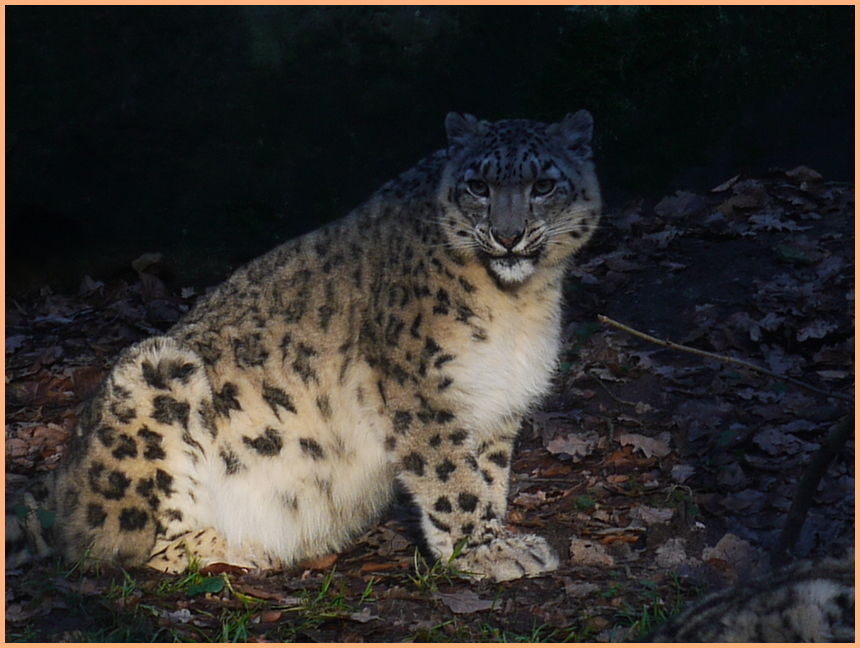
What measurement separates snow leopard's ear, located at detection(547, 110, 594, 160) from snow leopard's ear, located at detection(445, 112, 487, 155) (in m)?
0.41

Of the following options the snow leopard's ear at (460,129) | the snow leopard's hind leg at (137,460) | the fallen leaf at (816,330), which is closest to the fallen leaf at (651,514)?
the fallen leaf at (816,330)

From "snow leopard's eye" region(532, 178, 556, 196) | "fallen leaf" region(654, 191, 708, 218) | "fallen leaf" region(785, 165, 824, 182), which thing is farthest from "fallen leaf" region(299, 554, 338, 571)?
"fallen leaf" region(785, 165, 824, 182)

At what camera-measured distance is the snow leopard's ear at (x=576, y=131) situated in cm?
567

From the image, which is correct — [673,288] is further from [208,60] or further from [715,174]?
[208,60]

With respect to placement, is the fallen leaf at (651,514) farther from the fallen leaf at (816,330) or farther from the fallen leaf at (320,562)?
the fallen leaf at (816,330)

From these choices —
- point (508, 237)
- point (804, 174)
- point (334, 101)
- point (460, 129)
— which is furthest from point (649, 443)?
point (334, 101)

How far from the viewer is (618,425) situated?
6777 millimetres

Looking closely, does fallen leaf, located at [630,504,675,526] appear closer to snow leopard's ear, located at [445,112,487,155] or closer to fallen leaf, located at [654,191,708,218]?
snow leopard's ear, located at [445,112,487,155]

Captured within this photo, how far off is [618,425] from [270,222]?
192 inches

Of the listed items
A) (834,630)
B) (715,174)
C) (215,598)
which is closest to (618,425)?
(215,598)

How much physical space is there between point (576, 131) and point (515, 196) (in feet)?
2.17

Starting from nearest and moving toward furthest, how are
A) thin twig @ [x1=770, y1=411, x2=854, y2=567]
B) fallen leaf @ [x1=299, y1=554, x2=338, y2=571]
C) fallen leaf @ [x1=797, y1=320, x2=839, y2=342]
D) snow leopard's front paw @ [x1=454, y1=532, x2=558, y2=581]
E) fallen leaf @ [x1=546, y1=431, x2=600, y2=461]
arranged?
thin twig @ [x1=770, y1=411, x2=854, y2=567] < snow leopard's front paw @ [x1=454, y1=532, x2=558, y2=581] < fallen leaf @ [x1=299, y1=554, x2=338, y2=571] < fallen leaf @ [x1=546, y1=431, x2=600, y2=461] < fallen leaf @ [x1=797, y1=320, x2=839, y2=342]

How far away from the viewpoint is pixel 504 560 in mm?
5262

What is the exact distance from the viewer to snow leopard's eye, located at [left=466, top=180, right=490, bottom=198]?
213 inches
